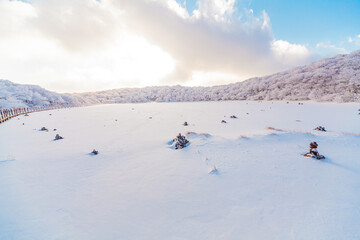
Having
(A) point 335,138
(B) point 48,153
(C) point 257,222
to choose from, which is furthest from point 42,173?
(A) point 335,138

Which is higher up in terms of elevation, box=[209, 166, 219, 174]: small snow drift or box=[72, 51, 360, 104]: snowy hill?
box=[72, 51, 360, 104]: snowy hill

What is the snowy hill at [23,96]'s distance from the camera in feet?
168

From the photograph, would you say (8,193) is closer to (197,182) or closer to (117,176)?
(117,176)

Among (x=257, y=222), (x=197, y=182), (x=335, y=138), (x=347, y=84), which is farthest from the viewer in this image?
(x=347, y=84)

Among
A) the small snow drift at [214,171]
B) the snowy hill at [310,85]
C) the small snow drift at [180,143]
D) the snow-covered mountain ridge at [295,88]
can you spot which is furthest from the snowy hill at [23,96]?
the small snow drift at [214,171]

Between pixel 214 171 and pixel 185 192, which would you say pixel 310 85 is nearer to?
pixel 214 171

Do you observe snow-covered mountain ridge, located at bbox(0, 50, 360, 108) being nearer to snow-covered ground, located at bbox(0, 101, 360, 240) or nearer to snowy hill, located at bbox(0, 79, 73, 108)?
snowy hill, located at bbox(0, 79, 73, 108)

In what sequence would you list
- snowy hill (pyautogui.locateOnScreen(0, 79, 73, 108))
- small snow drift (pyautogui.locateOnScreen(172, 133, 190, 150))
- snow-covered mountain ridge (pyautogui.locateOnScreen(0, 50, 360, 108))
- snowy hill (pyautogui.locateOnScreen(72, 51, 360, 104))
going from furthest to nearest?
snowy hill (pyautogui.locateOnScreen(0, 79, 73, 108))
snow-covered mountain ridge (pyautogui.locateOnScreen(0, 50, 360, 108))
snowy hill (pyautogui.locateOnScreen(72, 51, 360, 104))
small snow drift (pyautogui.locateOnScreen(172, 133, 190, 150))

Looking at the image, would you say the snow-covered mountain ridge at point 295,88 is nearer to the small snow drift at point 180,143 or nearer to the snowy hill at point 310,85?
the snowy hill at point 310,85

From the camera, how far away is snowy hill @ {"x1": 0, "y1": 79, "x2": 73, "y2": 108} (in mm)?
51188

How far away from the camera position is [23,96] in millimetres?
57375

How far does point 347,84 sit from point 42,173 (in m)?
59.1

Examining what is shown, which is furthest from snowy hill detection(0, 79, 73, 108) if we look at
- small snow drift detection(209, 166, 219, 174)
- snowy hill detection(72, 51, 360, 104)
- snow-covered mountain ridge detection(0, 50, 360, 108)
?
small snow drift detection(209, 166, 219, 174)

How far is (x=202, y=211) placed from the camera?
3891mm
